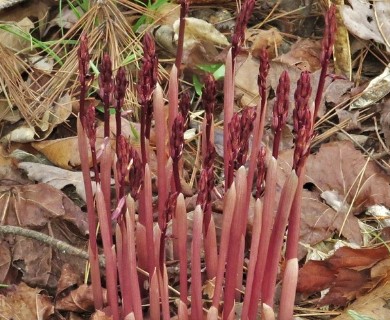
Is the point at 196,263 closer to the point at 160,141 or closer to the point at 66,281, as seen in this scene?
the point at 160,141

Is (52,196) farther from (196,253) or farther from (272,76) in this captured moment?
(272,76)

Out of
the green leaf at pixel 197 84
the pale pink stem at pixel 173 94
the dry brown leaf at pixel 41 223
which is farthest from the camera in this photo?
the green leaf at pixel 197 84

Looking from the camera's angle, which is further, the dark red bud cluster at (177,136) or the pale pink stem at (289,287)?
the pale pink stem at (289,287)

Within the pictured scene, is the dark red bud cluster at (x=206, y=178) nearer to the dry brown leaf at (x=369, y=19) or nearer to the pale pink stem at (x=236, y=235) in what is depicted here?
the pale pink stem at (x=236, y=235)

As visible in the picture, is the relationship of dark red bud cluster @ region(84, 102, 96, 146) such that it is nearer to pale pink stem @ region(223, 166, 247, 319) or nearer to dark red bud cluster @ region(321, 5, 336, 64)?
pale pink stem @ region(223, 166, 247, 319)

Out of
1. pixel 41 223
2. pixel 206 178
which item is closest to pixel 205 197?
pixel 206 178

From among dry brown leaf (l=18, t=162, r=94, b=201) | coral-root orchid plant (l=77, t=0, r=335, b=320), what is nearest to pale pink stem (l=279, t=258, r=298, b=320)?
coral-root orchid plant (l=77, t=0, r=335, b=320)

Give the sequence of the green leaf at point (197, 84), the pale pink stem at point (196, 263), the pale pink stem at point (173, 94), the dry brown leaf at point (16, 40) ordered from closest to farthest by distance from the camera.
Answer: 1. the pale pink stem at point (196, 263)
2. the pale pink stem at point (173, 94)
3. the green leaf at point (197, 84)
4. the dry brown leaf at point (16, 40)

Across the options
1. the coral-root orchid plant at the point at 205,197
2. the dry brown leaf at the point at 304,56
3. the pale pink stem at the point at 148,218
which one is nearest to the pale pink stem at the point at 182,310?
the coral-root orchid plant at the point at 205,197
